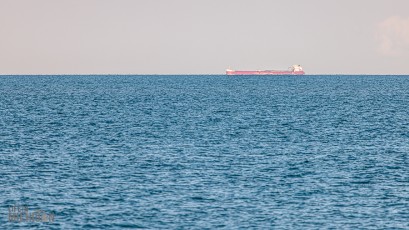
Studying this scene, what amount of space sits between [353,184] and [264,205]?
958cm

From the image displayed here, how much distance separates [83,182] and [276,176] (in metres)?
14.5

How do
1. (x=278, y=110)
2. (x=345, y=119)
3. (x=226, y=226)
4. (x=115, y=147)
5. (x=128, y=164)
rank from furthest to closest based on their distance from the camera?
1. (x=278, y=110)
2. (x=345, y=119)
3. (x=115, y=147)
4. (x=128, y=164)
5. (x=226, y=226)

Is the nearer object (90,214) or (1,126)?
(90,214)

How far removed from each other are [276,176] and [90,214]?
17.0 meters

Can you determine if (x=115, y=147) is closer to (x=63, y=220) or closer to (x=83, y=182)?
(x=83, y=182)

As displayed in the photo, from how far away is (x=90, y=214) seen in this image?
140ft

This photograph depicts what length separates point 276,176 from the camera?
54.2 meters

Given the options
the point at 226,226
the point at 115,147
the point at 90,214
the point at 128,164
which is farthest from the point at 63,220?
the point at 115,147

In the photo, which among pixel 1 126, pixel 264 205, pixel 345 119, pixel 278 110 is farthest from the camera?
pixel 278 110

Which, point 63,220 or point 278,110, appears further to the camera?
point 278,110

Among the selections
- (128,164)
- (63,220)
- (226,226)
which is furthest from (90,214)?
(128,164)

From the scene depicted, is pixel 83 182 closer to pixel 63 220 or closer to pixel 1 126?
pixel 63 220

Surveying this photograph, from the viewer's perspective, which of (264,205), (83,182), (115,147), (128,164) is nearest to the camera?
(264,205)

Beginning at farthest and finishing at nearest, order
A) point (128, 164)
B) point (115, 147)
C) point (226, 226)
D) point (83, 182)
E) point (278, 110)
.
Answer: point (278, 110)
point (115, 147)
point (128, 164)
point (83, 182)
point (226, 226)
